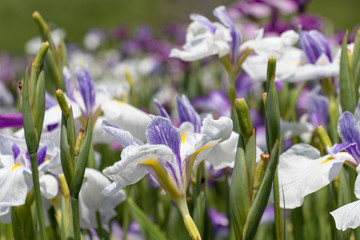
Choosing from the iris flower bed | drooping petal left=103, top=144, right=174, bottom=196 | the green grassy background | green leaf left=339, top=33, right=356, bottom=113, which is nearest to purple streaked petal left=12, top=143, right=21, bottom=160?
the iris flower bed

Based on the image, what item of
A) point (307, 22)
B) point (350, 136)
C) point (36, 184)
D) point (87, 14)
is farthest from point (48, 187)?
point (87, 14)

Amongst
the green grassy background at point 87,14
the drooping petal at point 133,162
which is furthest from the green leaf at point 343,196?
the green grassy background at point 87,14

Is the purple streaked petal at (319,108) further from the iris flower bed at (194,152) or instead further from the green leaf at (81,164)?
the green leaf at (81,164)

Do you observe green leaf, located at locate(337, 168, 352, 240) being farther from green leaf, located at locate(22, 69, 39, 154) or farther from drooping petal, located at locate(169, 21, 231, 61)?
green leaf, located at locate(22, 69, 39, 154)

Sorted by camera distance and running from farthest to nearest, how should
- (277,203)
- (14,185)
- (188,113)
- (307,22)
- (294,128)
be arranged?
1. (307,22)
2. (294,128)
3. (188,113)
4. (14,185)
5. (277,203)

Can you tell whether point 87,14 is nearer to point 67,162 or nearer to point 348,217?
point 67,162
